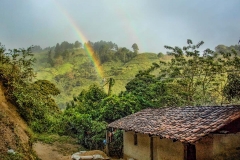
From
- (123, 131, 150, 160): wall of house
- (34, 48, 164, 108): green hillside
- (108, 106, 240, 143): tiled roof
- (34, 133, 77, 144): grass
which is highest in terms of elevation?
(34, 48, 164, 108): green hillside

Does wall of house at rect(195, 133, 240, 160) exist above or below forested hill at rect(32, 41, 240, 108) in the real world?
below

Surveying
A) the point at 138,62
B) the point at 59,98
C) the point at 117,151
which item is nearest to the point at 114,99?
the point at 117,151

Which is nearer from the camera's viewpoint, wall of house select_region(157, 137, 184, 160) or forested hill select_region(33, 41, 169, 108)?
wall of house select_region(157, 137, 184, 160)

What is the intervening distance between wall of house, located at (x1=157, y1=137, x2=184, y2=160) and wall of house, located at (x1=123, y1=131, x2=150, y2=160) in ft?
4.64

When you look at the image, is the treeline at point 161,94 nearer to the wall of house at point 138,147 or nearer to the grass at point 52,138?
the grass at point 52,138

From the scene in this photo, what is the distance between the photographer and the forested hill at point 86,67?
60588 mm

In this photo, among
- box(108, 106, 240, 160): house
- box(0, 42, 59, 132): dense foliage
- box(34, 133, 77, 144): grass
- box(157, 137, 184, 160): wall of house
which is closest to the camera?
box(108, 106, 240, 160): house

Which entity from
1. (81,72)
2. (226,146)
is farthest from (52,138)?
(81,72)

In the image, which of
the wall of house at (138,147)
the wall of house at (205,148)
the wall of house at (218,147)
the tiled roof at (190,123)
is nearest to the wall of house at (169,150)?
the tiled roof at (190,123)

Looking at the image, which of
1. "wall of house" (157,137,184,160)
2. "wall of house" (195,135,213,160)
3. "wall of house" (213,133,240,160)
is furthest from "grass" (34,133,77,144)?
"wall of house" (213,133,240,160)

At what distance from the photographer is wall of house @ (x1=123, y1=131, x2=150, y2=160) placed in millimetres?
14698

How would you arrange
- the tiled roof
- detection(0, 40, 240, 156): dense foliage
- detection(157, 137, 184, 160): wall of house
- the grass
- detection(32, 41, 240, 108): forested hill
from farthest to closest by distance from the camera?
1. detection(32, 41, 240, 108): forested hill
2. the grass
3. detection(0, 40, 240, 156): dense foliage
4. detection(157, 137, 184, 160): wall of house
5. the tiled roof

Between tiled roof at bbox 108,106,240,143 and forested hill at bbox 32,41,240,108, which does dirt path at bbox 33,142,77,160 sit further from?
forested hill at bbox 32,41,240,108

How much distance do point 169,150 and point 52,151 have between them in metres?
12.7
